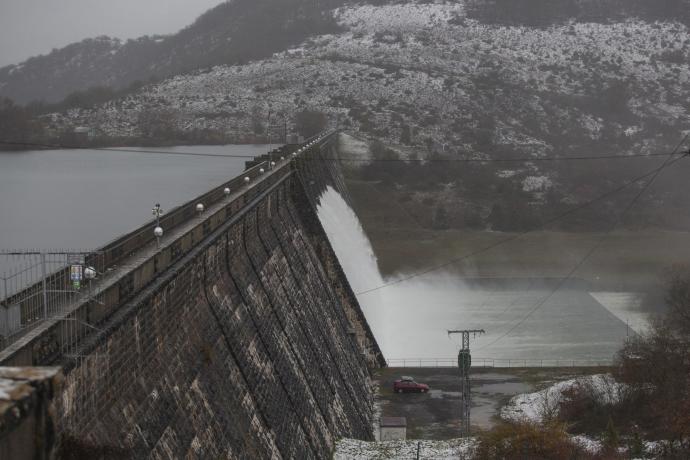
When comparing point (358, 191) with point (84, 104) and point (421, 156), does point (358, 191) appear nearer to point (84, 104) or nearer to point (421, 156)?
point (421, 156)

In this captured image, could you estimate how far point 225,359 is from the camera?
711 inches

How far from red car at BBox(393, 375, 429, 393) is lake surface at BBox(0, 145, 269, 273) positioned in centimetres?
1183

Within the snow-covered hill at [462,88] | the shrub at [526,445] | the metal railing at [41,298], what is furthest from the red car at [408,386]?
the snow-covered hill at [462,88]

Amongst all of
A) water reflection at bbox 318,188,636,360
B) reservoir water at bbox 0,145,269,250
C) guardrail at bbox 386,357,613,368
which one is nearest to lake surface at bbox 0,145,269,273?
reservoir water at bbox 0,145,269,250

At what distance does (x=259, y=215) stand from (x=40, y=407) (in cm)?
2400

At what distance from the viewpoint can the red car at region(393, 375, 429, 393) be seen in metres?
33.9

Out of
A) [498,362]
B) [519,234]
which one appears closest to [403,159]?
[519,234]

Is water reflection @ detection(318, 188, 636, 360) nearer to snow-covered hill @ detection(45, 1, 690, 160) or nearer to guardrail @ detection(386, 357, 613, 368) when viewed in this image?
guardrail @ detection(386, 357, 613, 368)

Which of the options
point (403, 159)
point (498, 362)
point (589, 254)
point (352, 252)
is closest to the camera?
point (498, 362)

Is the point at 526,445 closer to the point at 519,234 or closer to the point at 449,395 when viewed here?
the point at 449,395

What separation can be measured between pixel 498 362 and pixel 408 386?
937 cm

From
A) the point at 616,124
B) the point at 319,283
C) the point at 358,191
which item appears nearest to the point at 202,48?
the point at 616,124

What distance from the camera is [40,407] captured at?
14.6 feet

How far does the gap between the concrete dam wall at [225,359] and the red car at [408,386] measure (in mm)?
1264
